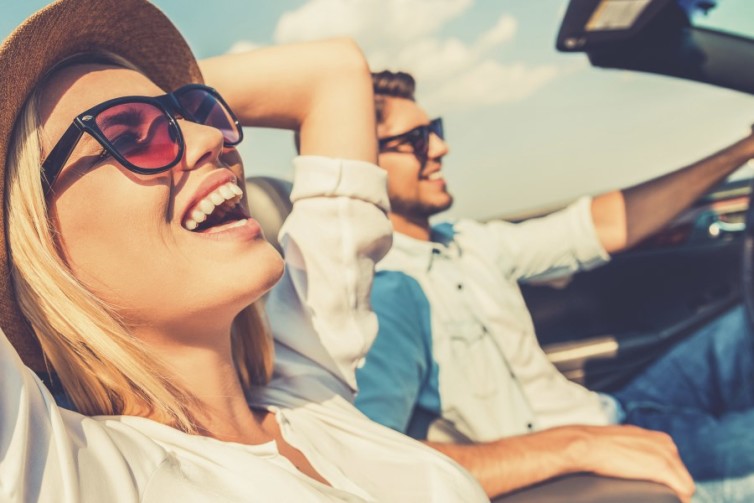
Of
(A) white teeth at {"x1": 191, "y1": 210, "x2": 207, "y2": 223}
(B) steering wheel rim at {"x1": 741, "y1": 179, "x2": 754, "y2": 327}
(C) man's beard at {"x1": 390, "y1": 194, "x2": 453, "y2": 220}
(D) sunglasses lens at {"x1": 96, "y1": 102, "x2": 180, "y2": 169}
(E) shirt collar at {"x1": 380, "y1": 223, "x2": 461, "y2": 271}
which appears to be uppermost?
(D) sunglasses lens at {"x1": 96, "y1": 102, "x2": 180, "y2": 169}

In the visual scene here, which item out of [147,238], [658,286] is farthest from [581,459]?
[658,286]

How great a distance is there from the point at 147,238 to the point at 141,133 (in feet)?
0.65

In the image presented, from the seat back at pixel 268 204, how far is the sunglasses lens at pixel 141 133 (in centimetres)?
73

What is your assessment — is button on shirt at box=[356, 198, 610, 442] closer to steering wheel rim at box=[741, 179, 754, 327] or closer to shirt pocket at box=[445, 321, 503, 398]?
shirt pocket at box=[445, 321, 503, 398]

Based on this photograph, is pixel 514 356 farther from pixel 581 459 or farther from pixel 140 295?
pixel 140 295

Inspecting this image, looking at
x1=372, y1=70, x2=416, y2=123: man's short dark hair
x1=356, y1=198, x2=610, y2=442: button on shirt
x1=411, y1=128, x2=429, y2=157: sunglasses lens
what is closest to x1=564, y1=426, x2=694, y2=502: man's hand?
x1=356, y1=198, x2=610, y2=442: button on shirt

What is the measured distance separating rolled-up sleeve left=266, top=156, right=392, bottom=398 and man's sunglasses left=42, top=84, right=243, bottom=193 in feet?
1.21

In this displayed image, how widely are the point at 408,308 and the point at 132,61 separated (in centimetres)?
110

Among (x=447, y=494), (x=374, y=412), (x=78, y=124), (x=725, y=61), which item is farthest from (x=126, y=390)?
(x=725, y=61)

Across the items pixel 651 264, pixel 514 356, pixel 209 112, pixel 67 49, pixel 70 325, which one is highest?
pixel 67 49

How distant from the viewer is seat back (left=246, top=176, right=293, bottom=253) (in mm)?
1862

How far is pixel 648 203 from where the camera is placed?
2473 mm

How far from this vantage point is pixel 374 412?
1.67 meters

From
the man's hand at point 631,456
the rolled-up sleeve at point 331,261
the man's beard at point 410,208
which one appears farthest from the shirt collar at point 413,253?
the man's hand at point 631,456
